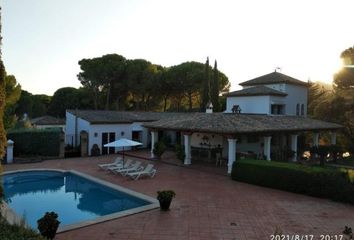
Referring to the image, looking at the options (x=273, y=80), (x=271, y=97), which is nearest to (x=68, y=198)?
(x=271, y=97)

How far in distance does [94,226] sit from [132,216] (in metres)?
1.60

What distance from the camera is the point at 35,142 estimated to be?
2722 cm

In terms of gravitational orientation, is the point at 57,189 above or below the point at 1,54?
below

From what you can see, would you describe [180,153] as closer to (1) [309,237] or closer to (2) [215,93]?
(1) [309,237]

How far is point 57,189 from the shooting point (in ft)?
62.4

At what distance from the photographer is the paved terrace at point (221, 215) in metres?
10.4

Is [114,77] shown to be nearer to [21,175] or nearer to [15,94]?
[15,94]

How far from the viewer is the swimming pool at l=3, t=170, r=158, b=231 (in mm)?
13453

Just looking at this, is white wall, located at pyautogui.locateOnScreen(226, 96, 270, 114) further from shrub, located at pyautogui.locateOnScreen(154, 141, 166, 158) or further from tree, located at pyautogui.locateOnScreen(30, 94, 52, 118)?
tree, located at pyautogui.locateOnScreen(30, 94, 52, 118)

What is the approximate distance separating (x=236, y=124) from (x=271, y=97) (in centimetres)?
881

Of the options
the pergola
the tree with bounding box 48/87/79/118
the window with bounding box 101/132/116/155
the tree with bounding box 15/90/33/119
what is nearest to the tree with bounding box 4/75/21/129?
the window with bounding box 101/132/116/155

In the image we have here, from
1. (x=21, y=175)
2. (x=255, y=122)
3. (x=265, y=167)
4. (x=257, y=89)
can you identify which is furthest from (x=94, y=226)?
(x=257, y=89)

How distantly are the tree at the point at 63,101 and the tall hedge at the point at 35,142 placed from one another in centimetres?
3511

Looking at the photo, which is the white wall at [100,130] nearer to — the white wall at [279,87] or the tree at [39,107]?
the white wall at [279,87]
